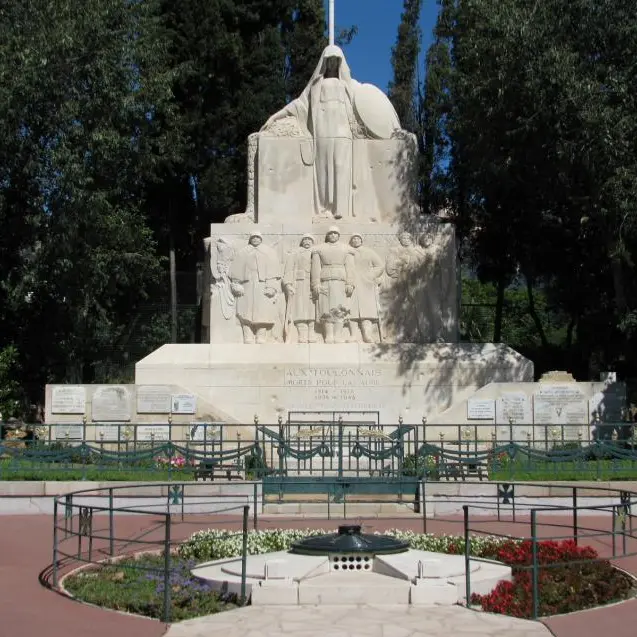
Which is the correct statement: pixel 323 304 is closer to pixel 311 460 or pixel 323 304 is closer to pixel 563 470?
pixel 311 460

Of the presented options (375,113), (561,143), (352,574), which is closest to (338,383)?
(375,113)

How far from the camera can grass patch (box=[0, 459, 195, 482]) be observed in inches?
711

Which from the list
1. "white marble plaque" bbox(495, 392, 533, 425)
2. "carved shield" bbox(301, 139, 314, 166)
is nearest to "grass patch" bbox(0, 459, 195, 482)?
"white marble plaque" bbox(495, 392, 533, 425)

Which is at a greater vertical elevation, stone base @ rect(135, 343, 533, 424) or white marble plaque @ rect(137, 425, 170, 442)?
stone base @ rect(135, 343, 533, 424)

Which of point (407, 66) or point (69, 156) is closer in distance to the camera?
point (69, 156)

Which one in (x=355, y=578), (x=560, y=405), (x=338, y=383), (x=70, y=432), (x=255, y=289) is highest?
(x=255, y=289)

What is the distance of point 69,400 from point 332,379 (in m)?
5.92

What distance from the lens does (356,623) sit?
28.0 ft

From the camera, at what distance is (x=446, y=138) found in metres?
39.0

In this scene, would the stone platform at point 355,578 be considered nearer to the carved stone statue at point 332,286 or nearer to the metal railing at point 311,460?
the metal railing at point 311,460

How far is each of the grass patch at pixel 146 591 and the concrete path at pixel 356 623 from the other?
1.15 feet

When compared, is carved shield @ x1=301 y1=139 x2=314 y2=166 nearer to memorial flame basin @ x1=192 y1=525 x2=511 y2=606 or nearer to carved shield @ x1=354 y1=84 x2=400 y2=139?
carved shield @ x1=354 y1=84 x2=400 y2=139

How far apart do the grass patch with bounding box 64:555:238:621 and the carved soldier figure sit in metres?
14.3

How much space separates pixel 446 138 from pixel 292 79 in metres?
6.27
